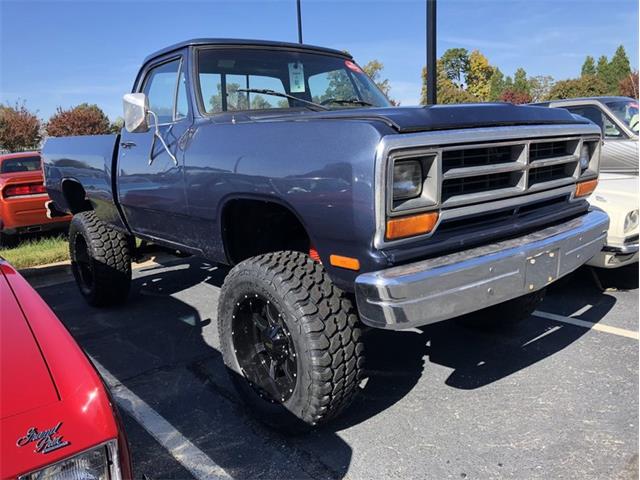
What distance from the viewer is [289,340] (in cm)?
258

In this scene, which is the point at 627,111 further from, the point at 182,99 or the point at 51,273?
the point at 51,273

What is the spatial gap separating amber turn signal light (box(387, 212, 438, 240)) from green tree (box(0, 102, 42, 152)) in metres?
34.8

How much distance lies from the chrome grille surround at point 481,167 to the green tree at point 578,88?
38.6 meters

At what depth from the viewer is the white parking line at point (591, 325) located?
389cm

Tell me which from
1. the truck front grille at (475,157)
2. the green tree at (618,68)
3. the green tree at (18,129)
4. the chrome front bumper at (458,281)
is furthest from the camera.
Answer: the green tree at (618,68)

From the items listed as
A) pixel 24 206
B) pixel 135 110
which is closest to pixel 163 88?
pixel 135 110

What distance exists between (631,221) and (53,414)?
4555 mm

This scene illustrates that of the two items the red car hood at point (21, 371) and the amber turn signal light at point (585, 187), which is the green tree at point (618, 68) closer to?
the amber turn signal light at point (585, 187)

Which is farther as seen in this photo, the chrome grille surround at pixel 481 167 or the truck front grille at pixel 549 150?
the truck front grille at pixel 549 150

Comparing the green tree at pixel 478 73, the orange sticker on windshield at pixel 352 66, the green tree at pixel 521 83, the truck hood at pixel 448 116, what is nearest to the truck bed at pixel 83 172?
the orange sticker on windshield at pixel 352 66

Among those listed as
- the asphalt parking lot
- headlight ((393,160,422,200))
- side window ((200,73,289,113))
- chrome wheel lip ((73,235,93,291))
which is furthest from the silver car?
chrome wheel lip ((73,235,93,291))

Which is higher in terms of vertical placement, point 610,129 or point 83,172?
point 610,129

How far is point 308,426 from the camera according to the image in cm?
255

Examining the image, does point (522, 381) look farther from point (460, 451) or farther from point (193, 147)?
point (193, 147)
